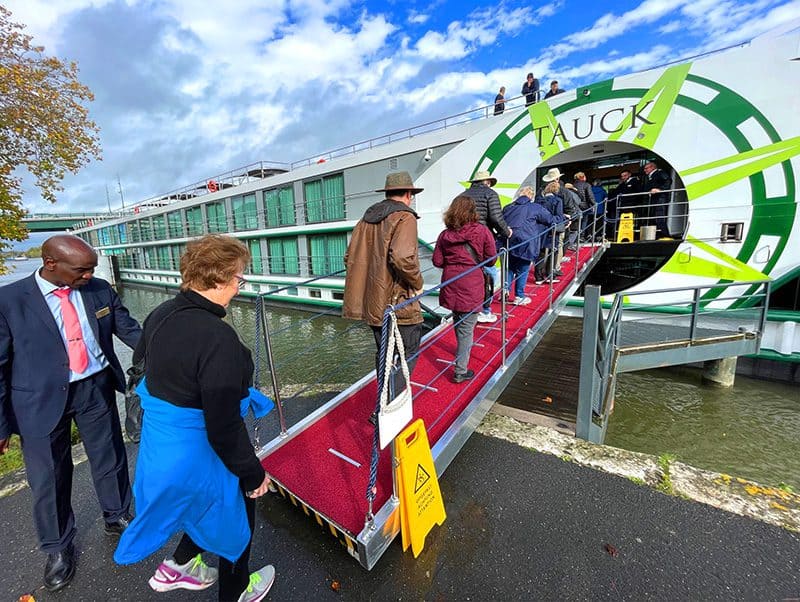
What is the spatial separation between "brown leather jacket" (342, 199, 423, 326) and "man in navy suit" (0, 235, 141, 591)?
1524 mm

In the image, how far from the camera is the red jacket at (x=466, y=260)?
124 inches

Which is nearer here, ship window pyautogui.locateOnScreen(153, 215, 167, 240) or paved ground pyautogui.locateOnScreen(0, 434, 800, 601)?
paved ground pyautogui.locateOnScreen(0, 434, 800, 601)

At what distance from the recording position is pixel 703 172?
637 cm

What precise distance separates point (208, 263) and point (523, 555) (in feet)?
7.29

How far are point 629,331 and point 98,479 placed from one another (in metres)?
6.69

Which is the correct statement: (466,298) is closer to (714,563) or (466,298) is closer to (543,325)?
(543,325)

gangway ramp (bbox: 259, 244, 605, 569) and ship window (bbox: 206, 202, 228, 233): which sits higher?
ship window (bbox: 206, 202, 228, 233)

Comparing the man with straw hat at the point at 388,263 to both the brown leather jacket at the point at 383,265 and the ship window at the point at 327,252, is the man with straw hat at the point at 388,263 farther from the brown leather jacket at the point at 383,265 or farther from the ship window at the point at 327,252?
the ship window at the point at 327,252

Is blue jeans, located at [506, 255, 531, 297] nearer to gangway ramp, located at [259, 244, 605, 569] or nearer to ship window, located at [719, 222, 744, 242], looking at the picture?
gangway ramp, located at [259, 244, 605, 569]

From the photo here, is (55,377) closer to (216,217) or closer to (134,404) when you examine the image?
(134,404)

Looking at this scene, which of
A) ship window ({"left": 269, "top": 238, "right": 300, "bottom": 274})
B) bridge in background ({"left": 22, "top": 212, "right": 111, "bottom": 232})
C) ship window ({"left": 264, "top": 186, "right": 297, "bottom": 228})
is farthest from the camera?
bridge in background ({"left": 22, "top": 212, "right": 111, "bottom": 232})

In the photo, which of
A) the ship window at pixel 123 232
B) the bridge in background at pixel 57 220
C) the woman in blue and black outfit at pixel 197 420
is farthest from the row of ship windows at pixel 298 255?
the bridge in background at pixel 57 220

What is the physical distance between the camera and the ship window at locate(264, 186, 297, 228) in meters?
14.2

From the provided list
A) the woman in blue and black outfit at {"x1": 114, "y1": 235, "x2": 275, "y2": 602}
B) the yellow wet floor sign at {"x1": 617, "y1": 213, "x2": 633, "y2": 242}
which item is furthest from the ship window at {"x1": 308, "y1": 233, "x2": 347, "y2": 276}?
the woman in blue and black outfit at {"x1": 114, "y1": 235, "x2": 275, "y2": 602}
